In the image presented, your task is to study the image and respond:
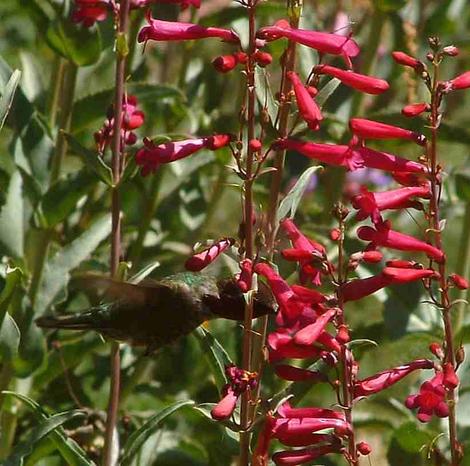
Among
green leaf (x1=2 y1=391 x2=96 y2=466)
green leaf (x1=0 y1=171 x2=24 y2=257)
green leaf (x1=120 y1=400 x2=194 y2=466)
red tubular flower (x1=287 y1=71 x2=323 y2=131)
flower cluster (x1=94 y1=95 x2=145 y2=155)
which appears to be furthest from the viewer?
green leaf (x1=0 y1=171 x2=24 y2=257)

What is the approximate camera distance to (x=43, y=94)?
17.8 feet

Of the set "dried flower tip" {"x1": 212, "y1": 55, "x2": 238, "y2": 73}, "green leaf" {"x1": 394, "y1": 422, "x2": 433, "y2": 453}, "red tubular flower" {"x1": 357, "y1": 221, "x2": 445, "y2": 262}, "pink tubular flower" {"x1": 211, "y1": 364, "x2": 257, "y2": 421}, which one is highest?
"dried flower tip" {"x1": 212, "y1": 55, "x2": 238, "y2": 73}

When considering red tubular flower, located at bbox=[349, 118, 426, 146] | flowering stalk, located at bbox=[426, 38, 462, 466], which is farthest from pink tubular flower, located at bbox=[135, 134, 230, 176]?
flowering stalk, located at bbox=[426, 38, 462, 466]

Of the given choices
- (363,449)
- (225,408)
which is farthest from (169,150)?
(363,449)

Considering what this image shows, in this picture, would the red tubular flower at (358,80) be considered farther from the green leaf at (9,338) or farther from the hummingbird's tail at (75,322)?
the green leaf at (9,338)

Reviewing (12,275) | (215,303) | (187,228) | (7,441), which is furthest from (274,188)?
(187,228)

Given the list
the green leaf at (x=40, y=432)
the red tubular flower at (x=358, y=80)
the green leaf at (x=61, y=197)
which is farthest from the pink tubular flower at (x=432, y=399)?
the green leaf at (x=61, y=197)

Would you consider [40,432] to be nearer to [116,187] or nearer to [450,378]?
[116,187]

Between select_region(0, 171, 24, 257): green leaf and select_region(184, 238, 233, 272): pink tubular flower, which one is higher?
select_region(184, 238, 233, 272): pink tubular flower

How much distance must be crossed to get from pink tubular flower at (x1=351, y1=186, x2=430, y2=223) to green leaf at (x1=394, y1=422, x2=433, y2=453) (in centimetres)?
125

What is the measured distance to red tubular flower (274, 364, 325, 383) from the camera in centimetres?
329

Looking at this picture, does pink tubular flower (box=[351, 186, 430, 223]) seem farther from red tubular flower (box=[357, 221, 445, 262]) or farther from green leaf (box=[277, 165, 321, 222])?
green leaf (box=[277, 165, 321, 222])

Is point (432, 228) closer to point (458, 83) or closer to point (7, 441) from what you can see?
point (458, 83)

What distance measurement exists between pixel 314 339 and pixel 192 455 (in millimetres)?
2227
